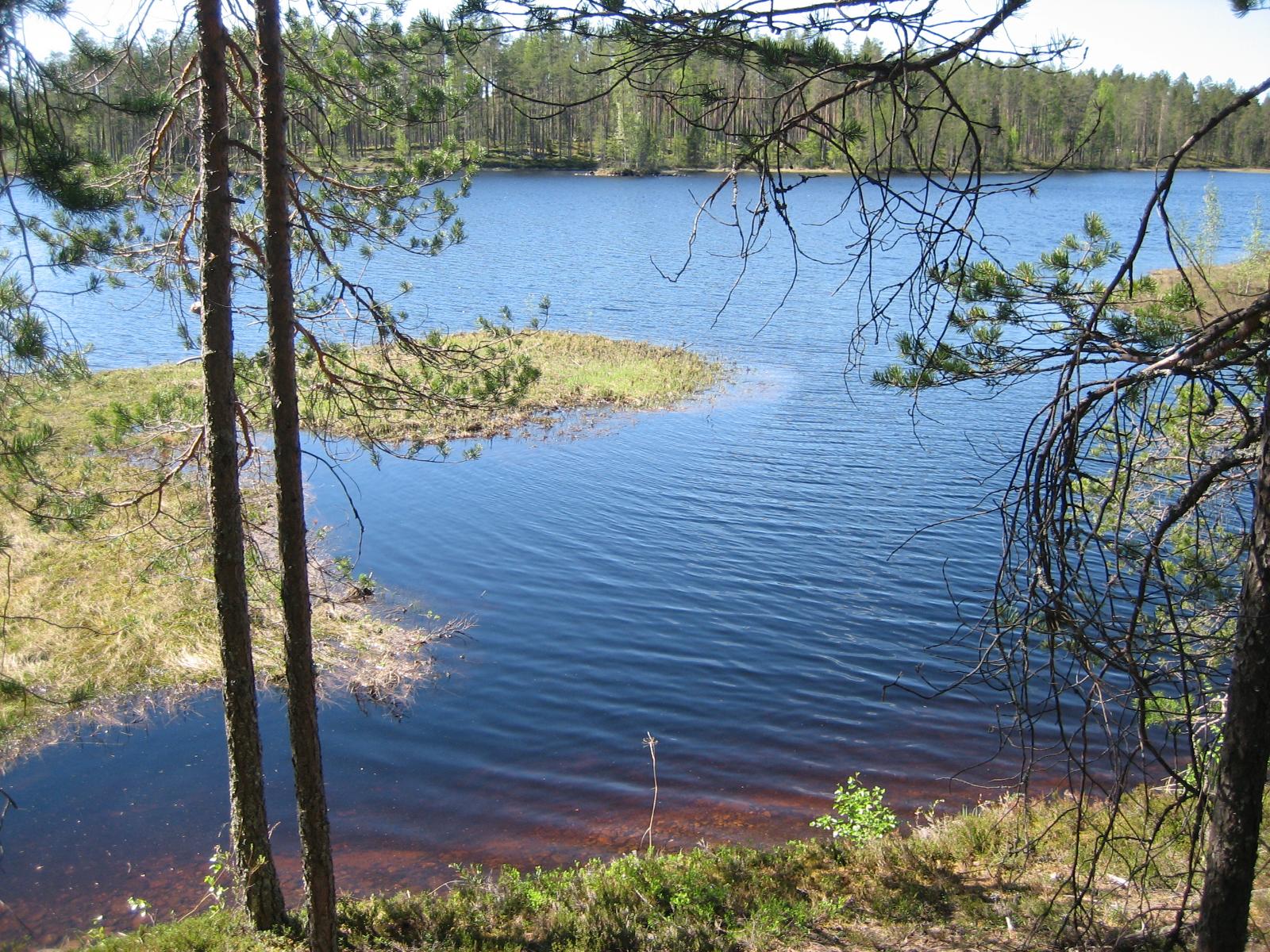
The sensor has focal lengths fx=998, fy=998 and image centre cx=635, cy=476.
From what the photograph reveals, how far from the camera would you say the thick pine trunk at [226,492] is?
258 inches

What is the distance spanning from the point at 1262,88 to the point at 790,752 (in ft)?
27.9

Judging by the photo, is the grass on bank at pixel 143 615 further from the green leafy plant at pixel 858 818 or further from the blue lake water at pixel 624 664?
the green leafy plant at pixel 858 818

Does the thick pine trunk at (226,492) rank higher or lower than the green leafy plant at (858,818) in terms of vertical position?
higher

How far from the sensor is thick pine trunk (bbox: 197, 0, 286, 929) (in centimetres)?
656

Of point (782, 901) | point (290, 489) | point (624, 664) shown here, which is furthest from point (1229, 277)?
point (290, 489)

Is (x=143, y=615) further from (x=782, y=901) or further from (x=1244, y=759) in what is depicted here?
(x=1244, y=759)

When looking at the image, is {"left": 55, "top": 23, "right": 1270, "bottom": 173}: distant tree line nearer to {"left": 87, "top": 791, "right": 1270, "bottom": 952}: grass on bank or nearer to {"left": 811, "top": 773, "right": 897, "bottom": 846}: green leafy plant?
{"left": 87, "top": 791, "right": 1270, "bottom": 952}: grass on bank

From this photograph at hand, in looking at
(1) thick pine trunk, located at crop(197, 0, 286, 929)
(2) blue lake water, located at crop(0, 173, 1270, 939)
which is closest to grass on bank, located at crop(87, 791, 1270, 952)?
(1) thick pine trunk, located at crop(197, 0, 286, 929)

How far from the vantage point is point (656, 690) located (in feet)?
40.4

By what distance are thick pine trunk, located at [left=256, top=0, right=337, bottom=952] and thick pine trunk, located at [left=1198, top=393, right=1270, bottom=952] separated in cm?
537

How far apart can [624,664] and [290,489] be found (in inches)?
274

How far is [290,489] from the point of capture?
6.78 metres

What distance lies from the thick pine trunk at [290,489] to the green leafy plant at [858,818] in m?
4.39

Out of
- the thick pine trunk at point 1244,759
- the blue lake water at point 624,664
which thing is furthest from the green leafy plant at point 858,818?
the thick pine trunk at point 1244,759
